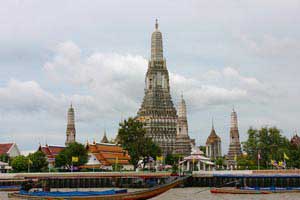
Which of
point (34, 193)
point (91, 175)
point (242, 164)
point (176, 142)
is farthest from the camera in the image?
point (176, 142)

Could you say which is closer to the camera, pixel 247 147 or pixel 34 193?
pixel 34 193

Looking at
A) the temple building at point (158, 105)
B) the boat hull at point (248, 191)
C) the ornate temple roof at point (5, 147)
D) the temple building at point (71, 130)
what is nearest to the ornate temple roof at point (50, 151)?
the ornate temple roof at point (5, 147)

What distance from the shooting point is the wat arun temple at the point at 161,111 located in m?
154

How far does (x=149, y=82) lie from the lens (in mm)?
166875

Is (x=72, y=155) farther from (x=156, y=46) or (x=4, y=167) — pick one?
(x=156, y=46)

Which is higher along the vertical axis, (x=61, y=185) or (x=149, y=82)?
(x=149, y=82)

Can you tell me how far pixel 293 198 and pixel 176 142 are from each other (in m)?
101

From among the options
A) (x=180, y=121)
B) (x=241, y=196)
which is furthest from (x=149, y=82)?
(x=241, y=196)

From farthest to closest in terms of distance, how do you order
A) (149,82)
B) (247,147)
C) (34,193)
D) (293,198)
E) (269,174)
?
(149,82) < (247,147) < (269,174) < (293,198) < (34,193)

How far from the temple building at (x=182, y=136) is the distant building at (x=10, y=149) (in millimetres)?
50062

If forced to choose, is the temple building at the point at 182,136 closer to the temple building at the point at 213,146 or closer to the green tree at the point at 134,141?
the temple building at the point at 213,146

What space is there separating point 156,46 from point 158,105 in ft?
68.9

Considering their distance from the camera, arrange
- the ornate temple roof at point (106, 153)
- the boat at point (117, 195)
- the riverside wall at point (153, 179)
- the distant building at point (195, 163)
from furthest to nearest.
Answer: the ornate temple roof at point (106, 153), the distant building at point (195, 163), the riverside wall at point (153, 179), the boat at point (117, 195)

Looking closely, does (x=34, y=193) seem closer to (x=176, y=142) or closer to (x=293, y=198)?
(x=293, y=198)
